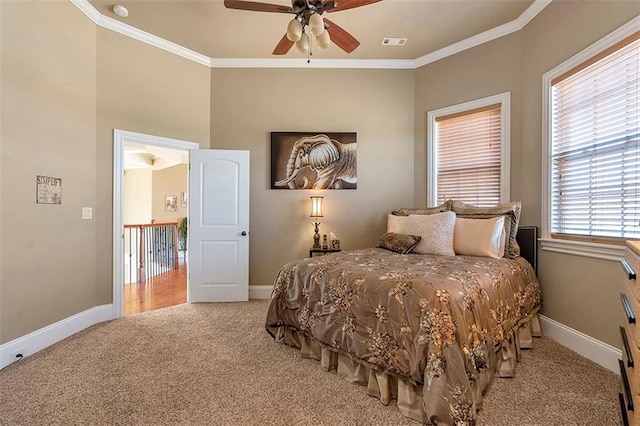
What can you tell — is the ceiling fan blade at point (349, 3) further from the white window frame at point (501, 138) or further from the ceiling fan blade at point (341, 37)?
the white window frame at point (501, 138)

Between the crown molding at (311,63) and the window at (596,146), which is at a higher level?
the crown molding at (311,63)

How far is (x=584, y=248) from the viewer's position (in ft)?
7.64

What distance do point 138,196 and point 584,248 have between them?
11361mm

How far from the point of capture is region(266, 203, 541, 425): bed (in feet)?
4.89

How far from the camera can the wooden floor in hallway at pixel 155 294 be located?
12.0 ft

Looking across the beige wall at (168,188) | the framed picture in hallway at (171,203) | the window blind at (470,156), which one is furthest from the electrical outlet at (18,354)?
the framed picture in hallway at (171,203)

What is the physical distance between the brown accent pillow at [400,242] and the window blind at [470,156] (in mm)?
1059

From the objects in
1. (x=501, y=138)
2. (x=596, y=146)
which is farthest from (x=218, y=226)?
(x=596, y=146)

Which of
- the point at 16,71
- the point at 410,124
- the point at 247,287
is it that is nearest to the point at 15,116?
the point at 16,71

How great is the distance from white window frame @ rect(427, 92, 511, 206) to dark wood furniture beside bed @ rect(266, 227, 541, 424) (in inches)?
43.6

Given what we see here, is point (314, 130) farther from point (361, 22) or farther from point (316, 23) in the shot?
point (316, 23)

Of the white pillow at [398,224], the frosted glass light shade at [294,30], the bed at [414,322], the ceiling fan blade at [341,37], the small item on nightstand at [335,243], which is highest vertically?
the ceiling fan blade at [341,37]

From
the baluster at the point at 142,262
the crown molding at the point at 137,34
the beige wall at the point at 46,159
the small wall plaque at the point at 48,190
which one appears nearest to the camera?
the beige wall at the point at 46,159

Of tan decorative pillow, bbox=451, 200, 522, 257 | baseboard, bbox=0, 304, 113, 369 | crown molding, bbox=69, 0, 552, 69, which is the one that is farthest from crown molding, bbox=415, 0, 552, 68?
baseboard, bbox=0, 304, 113, 369
